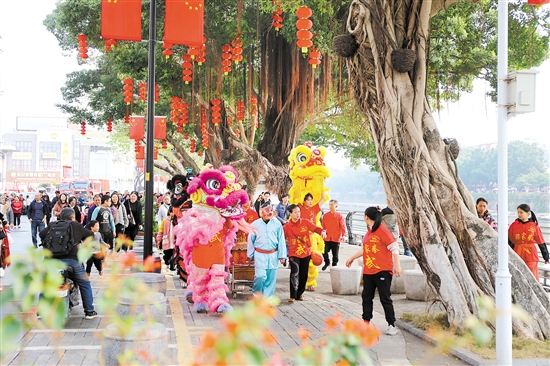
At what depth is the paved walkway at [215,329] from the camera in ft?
18.3

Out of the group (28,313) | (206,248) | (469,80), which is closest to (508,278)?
(206,248)

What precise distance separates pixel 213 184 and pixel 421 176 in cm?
293

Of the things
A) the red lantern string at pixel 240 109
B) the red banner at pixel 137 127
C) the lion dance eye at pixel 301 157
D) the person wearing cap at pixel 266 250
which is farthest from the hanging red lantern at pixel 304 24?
the red banner at pixel 137 127

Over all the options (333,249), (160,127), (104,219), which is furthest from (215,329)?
(160,127)

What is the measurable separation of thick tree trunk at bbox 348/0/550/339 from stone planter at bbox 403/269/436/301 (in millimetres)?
1851

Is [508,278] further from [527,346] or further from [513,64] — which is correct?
[513,64]

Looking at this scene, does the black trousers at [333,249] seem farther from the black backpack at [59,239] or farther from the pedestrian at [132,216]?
the black backpack at [59,239]

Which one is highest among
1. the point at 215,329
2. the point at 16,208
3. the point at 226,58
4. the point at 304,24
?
the point at 226,58

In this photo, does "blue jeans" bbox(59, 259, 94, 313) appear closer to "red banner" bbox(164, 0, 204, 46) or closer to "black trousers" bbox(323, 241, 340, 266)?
"red banner" bbox(164, 0, 204, 46)

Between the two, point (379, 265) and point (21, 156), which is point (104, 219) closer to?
point (379, 265)

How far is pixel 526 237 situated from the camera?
808 cm

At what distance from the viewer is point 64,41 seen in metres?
21.2

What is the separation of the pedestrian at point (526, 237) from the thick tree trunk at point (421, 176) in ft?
4.90

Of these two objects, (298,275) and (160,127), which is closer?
(298,275)
